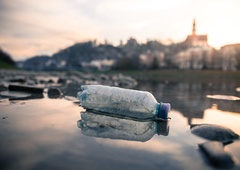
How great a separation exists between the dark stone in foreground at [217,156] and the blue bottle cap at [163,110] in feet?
4.80

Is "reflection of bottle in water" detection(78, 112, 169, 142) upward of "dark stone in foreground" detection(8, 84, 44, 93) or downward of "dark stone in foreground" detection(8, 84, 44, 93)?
downward

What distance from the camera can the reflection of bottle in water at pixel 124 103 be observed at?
410 centimetres

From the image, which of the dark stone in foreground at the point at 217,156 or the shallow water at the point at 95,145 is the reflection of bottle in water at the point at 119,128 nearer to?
the shallow water at the point at 95,145

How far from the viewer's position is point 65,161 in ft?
6.72

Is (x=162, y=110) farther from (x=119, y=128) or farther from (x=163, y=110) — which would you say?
(x=119, y=128)

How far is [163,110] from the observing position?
13.1ft

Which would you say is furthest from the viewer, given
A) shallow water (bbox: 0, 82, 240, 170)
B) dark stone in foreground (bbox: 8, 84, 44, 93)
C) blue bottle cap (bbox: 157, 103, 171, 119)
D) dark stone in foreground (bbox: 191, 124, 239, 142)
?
dark stone in foreground (bbox: 8, 84, 44, 93)

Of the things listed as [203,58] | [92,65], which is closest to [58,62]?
[92,65]

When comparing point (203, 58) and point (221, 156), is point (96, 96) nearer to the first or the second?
point (221, 156)

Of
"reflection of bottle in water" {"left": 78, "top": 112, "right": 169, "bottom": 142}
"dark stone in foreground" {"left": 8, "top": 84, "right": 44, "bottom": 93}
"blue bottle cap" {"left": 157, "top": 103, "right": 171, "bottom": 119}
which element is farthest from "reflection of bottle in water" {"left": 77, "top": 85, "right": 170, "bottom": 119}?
Answer: "dark stone in foreground" {"left": 8, "top": 84, "right": 44, "bottom": 93}

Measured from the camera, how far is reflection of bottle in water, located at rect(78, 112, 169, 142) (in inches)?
118

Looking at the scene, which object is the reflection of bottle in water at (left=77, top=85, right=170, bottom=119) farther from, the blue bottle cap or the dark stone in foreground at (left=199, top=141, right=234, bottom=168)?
the dark stone in foreground at (left=199, top=141, right=234, bottom=168)

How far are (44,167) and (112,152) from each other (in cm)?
76

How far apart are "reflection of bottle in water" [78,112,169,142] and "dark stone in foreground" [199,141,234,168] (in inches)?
32.3
